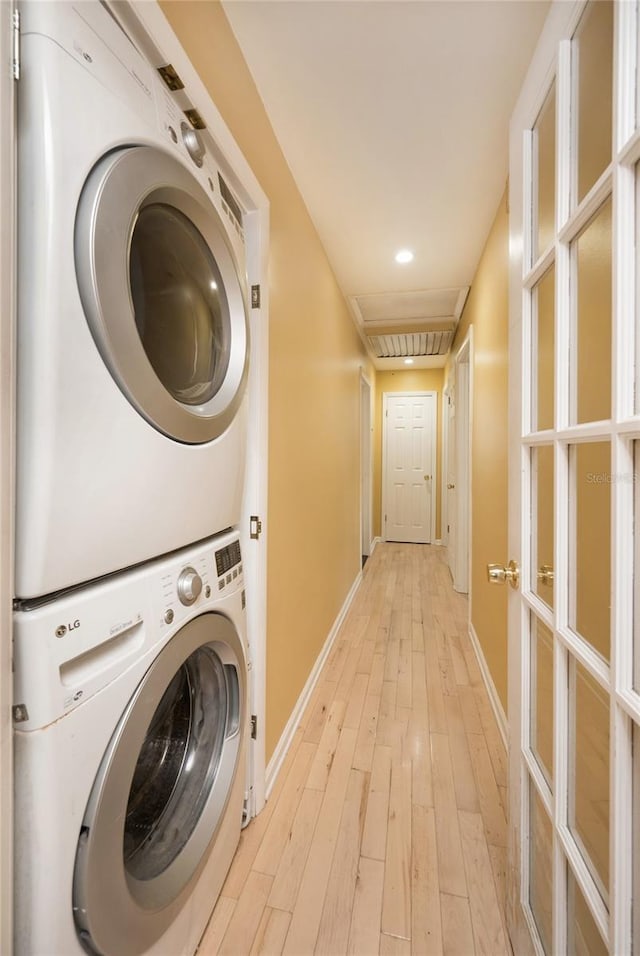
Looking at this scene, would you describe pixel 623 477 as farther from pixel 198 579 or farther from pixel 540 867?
pixel 540 867

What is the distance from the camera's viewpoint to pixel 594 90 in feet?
2.20

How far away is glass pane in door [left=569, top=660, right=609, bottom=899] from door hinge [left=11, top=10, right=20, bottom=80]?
1.20 m

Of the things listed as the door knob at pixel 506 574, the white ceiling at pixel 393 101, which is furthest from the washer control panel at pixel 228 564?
the white ceiling at pixel 393 101

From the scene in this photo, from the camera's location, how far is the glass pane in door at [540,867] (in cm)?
82

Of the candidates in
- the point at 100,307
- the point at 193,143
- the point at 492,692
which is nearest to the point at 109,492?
the point at 100,307

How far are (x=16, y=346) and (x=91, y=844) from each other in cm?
70

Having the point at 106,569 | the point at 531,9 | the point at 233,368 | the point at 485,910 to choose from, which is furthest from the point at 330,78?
the point at 485,910

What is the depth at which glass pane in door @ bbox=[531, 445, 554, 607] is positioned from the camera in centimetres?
84

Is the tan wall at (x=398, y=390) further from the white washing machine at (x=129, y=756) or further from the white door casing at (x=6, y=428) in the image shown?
the white door casing at (x=6, y=428)

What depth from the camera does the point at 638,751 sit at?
552 mm

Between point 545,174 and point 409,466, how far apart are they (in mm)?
4907

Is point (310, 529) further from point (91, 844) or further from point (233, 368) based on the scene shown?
point (91, 844)

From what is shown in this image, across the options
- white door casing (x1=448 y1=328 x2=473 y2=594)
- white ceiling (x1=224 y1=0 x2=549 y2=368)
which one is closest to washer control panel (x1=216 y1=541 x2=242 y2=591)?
white ceiling (x1=224 y1=0 x2=549 y2=368)

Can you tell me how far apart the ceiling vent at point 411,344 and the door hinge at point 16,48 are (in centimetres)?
381
